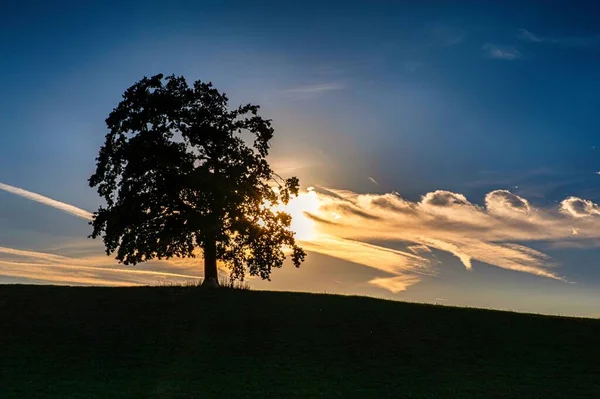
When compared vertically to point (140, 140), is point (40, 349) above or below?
below

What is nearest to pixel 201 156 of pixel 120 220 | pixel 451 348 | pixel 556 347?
pixel 120 220

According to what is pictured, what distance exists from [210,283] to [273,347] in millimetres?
15751

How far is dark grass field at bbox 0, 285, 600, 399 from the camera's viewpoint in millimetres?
29312

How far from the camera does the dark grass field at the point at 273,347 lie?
29.3 meters

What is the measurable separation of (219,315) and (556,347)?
61.9 feet

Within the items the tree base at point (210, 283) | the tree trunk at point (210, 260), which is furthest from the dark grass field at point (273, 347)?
the tree trunk at point (210, 260)

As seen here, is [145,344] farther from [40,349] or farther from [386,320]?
[386,320]

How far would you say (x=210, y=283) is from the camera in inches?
1973

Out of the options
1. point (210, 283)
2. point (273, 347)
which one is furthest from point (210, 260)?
point (273, 347)

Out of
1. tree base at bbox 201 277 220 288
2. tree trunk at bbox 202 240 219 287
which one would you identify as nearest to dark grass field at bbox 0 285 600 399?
tree base at bbox 201 277 220 288

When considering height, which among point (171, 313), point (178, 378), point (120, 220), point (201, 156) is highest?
point (201, 156)

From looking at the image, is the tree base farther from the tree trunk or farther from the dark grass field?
the dark grass field

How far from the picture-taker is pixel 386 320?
41.0 metres

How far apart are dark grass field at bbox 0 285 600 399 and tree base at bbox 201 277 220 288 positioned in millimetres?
2244
